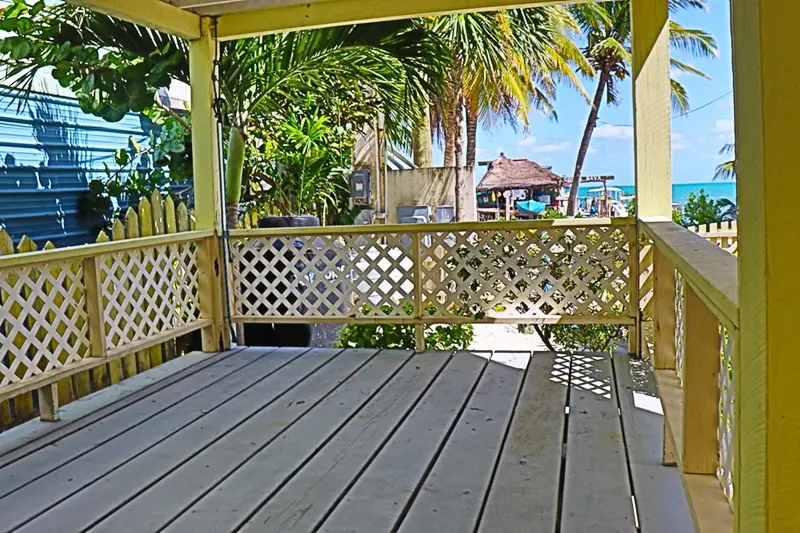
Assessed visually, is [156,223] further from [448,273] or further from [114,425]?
[448,273]

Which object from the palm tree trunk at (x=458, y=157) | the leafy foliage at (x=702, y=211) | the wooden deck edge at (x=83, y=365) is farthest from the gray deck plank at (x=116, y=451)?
the palm tree trunk at (x=458, y=157)

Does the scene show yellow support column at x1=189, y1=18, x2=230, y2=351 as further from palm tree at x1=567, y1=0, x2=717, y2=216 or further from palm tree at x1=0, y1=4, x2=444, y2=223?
palm tree at x1=567, y1=0, x2=717, y2=216

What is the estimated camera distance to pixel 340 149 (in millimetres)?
6863

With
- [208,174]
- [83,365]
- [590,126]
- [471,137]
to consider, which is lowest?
[83,365]

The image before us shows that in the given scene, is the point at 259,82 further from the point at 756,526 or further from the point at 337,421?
the point at 756,526

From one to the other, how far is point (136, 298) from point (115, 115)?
5.29 feet

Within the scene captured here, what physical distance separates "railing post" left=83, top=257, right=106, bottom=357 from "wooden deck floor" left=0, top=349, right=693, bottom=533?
357mm

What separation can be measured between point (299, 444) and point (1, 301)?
155 centimetres

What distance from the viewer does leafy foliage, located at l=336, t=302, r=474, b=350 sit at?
4973 millimetres

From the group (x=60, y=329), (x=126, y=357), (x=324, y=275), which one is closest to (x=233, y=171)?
(x=324, y=275)

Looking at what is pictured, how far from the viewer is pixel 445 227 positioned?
463 cm

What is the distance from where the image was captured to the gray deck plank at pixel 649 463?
7.08 feet

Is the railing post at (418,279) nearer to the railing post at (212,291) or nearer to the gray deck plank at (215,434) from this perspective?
the gray deck plank at (215,434)

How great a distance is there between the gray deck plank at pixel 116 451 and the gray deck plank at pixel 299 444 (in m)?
0.54
